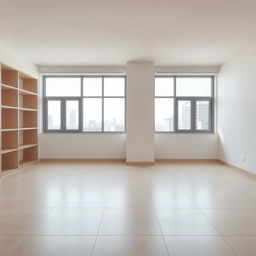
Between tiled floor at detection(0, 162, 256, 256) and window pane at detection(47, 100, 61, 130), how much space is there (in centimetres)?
278

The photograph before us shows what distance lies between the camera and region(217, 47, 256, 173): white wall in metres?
5.98

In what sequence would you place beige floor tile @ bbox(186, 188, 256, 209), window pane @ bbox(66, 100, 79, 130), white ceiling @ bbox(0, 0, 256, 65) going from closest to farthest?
beige floor tile @ bbox(186, 188, 256, 209), white ceiling @ bbox(0, 0, 256, 65), window pane @ bbox(66, 100, 79, 130)

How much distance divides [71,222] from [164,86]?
20.3 ft

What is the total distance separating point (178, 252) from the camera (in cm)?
235

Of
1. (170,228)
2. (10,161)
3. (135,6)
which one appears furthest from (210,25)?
(10,161)

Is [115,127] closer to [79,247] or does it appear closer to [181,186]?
[181,186]

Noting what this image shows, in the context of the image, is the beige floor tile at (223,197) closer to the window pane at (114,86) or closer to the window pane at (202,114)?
the window pane at (202,114)

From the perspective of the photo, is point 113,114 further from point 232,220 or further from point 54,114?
point 232,220

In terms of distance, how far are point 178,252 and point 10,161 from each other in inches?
215

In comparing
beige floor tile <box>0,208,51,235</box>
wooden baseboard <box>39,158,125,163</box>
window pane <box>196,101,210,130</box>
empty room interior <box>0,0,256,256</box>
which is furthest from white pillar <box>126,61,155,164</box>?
beige floor tile <box>0,208,51,235</box>

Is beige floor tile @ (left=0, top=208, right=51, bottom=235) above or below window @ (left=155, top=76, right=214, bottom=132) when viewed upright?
below

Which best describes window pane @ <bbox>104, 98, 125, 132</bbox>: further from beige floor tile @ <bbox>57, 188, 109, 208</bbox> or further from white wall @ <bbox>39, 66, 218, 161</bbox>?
beige floor tile @ <bbox>57, 188, 109, 208</bbox>

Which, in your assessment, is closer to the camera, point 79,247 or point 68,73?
point 79,247

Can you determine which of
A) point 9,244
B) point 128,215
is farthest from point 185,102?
point 9,244
